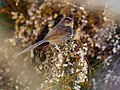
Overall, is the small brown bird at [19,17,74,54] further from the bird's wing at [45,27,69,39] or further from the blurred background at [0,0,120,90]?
the blurred background at [0,0,120,90]

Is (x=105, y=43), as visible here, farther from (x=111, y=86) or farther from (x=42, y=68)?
(x=42, y=68)

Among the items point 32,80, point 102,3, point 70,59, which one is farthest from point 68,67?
point 102,3

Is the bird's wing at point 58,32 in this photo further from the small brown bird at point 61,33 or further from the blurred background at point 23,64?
the blurred background at point 23,64

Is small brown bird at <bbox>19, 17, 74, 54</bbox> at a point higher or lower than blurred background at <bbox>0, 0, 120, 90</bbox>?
higher

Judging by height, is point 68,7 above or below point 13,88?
above

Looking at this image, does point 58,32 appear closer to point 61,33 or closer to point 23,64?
point 61,33

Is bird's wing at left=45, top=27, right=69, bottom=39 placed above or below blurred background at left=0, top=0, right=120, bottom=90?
above

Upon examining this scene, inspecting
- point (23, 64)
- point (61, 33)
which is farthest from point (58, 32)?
point (23, 64)

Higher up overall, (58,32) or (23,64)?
(58,32)

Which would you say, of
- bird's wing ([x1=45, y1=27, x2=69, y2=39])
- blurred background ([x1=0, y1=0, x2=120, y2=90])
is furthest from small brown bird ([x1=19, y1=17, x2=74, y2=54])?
blurred background ([x1=0, y1=0, x2=120, y2=90])

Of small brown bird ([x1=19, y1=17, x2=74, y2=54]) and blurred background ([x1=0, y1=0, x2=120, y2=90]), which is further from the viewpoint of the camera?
blurred background ([x1=0, y1=0, x2=120, y2=90])

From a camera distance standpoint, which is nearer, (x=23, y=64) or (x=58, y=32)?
(x=58, y=32)
